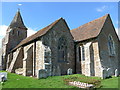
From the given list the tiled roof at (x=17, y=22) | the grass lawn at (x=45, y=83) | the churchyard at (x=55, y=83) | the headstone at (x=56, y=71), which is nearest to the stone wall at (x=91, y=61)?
the headstone at (x=56, y=71)

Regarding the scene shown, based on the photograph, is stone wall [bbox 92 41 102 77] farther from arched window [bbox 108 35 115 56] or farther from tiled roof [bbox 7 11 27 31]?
tiled roof [bbox 7 11 27 31]

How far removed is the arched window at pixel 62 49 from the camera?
19.4 m

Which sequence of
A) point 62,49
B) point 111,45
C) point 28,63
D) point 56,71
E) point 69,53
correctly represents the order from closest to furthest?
1. point 56,71
2. point 28,63
3. point 62,49
4. point 69,53
5. point 111,45

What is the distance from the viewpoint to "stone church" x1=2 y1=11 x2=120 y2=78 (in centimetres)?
1759

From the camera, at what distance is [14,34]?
35.4 metres

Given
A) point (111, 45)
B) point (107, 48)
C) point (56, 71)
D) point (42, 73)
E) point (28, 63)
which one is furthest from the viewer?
point (111, 45)

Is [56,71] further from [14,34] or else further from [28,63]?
[14,34]

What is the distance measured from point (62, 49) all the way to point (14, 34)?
67.8 ft

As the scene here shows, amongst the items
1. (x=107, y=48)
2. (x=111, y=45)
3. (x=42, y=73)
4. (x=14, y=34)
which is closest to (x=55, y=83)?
(x=42, y=73)

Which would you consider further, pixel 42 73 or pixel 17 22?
pixel 17 22

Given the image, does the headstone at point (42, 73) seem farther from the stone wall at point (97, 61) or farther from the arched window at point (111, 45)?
the arched window at point (111, 45)

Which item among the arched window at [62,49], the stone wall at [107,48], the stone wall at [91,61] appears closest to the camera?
the stone wall at [91,61]

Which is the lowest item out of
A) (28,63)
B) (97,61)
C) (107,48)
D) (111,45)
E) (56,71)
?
(56,71)

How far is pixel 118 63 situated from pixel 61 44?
11289 mm
